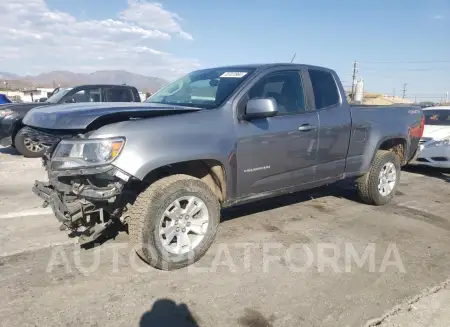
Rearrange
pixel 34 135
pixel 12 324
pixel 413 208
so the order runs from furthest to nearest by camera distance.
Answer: pixel 413 208 → pixel 34 135 → pixel 12 324

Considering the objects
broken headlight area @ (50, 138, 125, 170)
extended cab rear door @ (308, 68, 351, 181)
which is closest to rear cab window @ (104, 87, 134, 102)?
extended cab rear door @ (308, 68, 351, 181)

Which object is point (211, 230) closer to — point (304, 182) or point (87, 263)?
point (87, 263)

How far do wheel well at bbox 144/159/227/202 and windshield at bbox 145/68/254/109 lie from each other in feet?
1.90

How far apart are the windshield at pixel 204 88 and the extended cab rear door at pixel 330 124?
3.40 feet

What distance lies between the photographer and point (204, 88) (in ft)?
13.9

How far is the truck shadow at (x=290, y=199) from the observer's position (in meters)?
5.06

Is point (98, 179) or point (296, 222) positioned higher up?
point (98, 179)

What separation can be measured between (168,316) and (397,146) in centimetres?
449

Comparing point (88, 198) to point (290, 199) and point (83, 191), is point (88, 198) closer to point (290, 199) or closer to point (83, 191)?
point (83, 191)

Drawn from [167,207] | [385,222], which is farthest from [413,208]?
[167,207]

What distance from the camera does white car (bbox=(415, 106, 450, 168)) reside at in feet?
26.7

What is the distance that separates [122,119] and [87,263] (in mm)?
1381

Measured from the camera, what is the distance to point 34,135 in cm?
347

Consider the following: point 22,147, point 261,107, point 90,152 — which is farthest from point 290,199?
point 22,147
